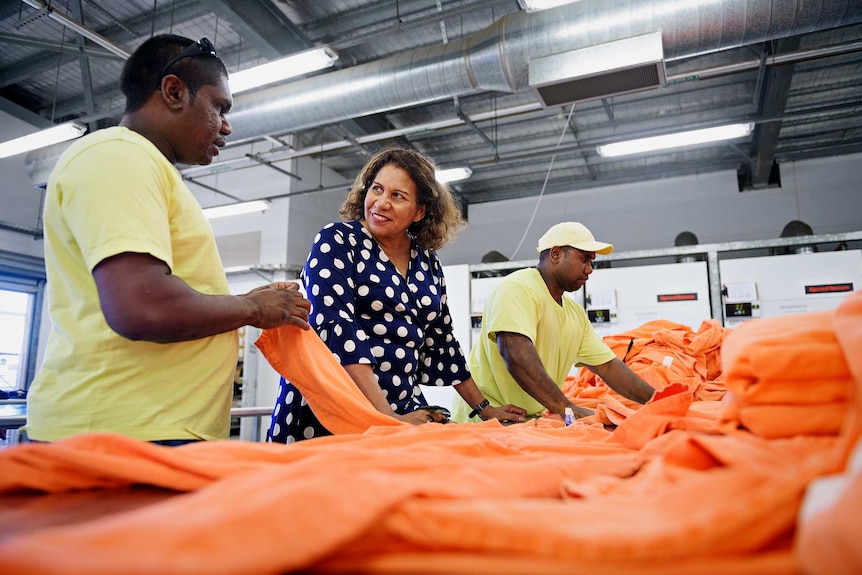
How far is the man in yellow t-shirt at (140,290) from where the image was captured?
3.55ft

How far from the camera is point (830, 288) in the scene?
5.47m

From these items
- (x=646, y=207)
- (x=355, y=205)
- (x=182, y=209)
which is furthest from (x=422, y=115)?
(x=182, y=209)

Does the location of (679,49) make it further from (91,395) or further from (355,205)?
(91,395)

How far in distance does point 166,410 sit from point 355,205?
3.80ft

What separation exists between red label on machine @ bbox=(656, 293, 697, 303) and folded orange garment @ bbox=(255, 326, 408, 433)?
5.18 m

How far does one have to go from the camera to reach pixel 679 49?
13.3ft

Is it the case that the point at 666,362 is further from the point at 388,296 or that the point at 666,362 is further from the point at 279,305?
the point at 279,305

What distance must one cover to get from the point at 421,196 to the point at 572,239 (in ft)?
3.21

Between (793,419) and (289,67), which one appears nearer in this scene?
(793,419)

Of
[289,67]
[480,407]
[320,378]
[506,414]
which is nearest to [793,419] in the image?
[320,378]

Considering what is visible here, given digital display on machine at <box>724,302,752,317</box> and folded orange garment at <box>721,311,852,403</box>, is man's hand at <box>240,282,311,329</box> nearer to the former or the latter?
folded orange garment at <box>721,311,852,403</box>

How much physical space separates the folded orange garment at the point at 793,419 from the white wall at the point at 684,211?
9371 millimetres

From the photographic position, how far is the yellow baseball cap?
2742 millimetres

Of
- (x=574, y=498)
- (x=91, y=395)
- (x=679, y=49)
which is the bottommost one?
(x=574, y=498)
